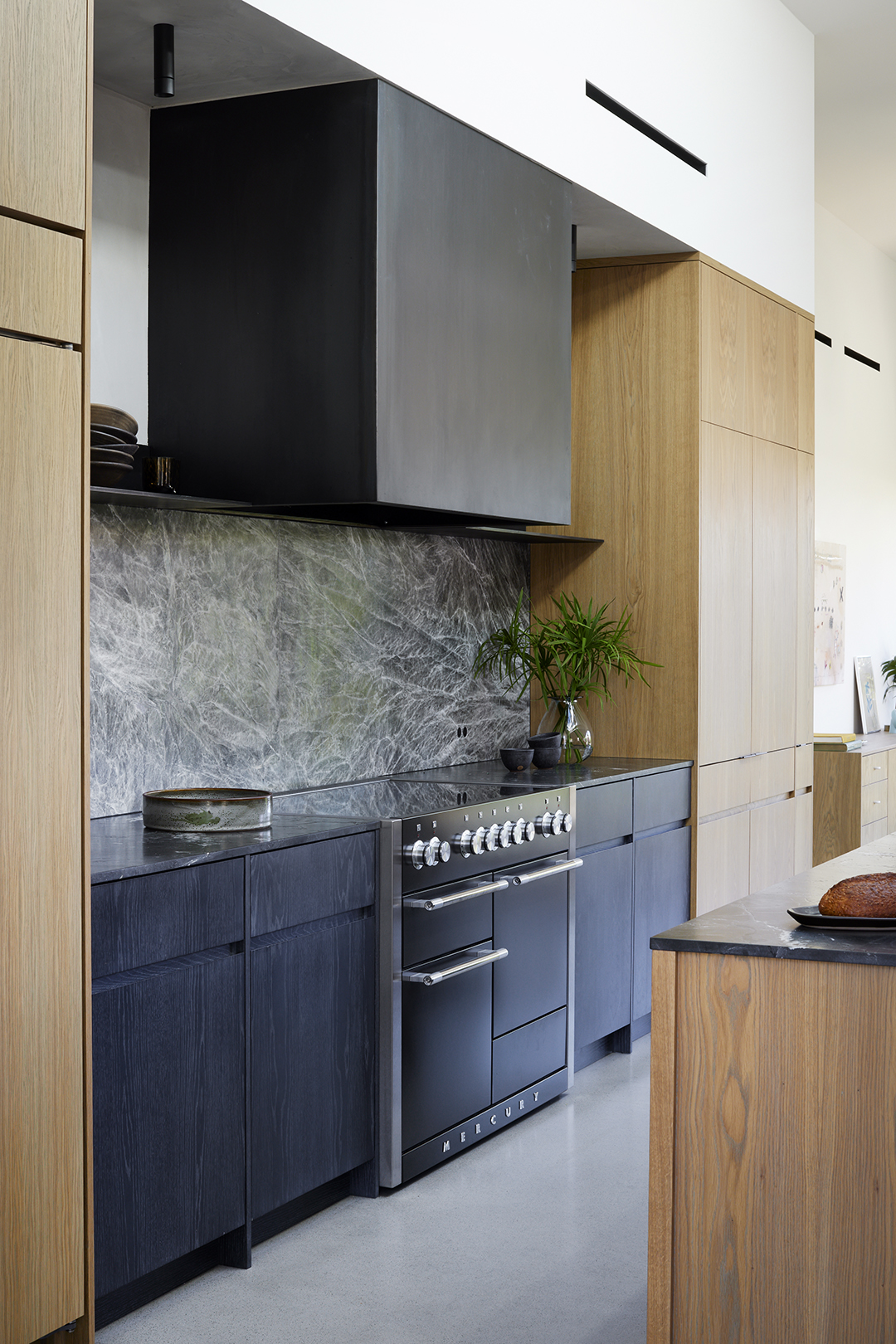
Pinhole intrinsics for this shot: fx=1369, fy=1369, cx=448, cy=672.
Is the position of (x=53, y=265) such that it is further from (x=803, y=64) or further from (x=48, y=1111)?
(x=803, y=64)

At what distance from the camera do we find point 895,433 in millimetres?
9883

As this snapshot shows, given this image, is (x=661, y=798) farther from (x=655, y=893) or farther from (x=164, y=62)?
(x=164, y=62)

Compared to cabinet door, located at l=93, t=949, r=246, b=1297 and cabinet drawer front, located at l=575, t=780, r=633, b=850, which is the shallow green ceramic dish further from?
cabinet drawer front, located at l=575, t=780, r=633, b=850

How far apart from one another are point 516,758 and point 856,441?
540 cm

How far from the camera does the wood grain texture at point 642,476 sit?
5020 millimetres

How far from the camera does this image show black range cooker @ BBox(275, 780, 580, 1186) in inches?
131

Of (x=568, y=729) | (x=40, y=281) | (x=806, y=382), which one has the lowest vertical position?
(x=568, y=729)

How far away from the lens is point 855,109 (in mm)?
6797

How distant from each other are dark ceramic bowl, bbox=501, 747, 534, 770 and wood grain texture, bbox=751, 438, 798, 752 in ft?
4.37

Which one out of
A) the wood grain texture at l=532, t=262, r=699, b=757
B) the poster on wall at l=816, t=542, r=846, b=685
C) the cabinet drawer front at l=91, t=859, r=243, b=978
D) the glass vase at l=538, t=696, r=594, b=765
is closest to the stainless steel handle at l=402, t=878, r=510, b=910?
the cabinet drawer front at l=91, t=859, r=243, b=978

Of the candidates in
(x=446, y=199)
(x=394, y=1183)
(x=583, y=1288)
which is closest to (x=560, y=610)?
(x=446, y=199)

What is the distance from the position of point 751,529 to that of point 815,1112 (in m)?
3.62

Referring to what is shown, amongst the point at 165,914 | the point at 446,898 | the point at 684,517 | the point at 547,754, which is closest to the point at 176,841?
the point at 165,914

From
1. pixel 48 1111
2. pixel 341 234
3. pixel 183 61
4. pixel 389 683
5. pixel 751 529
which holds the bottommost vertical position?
pixel 48 1111
